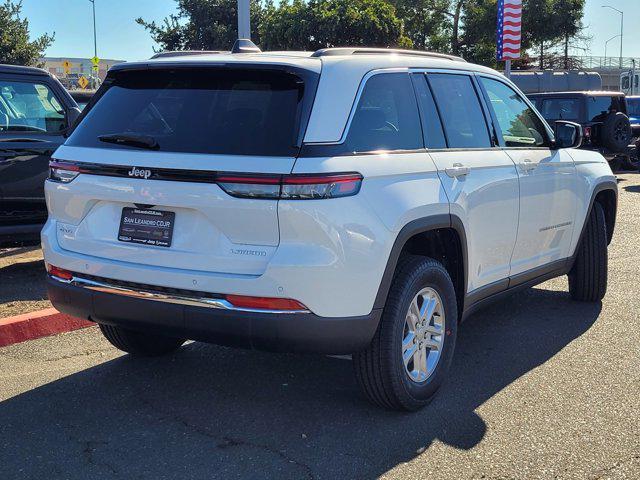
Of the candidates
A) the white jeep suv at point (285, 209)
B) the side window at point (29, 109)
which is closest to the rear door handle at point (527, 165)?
the white jeep suv at point (285, 209)

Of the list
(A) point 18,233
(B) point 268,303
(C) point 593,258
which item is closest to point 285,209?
(B) point 268,303

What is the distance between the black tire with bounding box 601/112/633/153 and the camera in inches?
630

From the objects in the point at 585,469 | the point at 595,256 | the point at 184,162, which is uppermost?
the point at 184,162

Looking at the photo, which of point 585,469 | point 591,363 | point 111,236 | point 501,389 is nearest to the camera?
point 585,469

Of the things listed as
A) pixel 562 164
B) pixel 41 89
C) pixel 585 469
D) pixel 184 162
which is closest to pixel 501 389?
pixel 585 469

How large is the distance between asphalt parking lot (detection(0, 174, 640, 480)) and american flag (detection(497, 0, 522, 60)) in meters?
15.7

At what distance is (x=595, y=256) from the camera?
6.35 m

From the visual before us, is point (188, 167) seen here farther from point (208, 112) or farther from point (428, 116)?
point (428, 116)

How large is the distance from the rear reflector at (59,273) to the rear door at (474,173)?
2.01 metres

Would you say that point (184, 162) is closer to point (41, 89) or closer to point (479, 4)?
point (41, 89)

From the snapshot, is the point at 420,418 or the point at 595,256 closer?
the point at 420,418

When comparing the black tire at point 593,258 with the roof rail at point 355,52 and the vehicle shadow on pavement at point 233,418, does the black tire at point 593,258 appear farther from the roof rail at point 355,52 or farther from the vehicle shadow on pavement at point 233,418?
the roof rail at point 355,52

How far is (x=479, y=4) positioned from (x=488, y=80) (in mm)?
37880

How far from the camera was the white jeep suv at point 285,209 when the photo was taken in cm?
359
